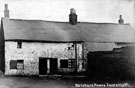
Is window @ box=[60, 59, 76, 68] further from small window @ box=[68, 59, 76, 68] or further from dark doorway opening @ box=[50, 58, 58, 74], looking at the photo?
dark doorway opening @ box=[50, 58, 58, 74]

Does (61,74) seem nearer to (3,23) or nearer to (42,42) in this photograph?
(42,42)

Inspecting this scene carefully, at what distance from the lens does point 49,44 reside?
27797 millimetres

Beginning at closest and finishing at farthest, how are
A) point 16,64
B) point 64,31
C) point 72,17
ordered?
point 16,64
point 64,31
point 72,17

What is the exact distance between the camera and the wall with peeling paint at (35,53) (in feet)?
85.4

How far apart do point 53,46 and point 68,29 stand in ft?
12.5

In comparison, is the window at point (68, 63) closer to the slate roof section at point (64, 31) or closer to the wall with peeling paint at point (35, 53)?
the wall with peeling paint at point (35, 53)

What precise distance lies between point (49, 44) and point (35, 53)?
Answer: 6.35 ft

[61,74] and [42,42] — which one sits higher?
[42,42]

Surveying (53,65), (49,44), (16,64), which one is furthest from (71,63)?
(16,64)

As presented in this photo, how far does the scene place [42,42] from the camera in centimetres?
2759

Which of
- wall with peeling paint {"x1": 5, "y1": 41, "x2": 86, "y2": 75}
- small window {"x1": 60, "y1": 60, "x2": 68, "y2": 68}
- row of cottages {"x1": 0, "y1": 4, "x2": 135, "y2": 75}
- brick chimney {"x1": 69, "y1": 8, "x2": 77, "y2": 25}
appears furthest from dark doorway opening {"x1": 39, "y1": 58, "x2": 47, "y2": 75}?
brick chimney {"x1": 69, "y1": 8, "x2": 77, "y2": 25}

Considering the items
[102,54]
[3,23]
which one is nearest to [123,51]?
[102,54]

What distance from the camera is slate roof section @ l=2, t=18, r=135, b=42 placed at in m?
27.8

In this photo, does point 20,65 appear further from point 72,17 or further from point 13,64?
point 72,17
